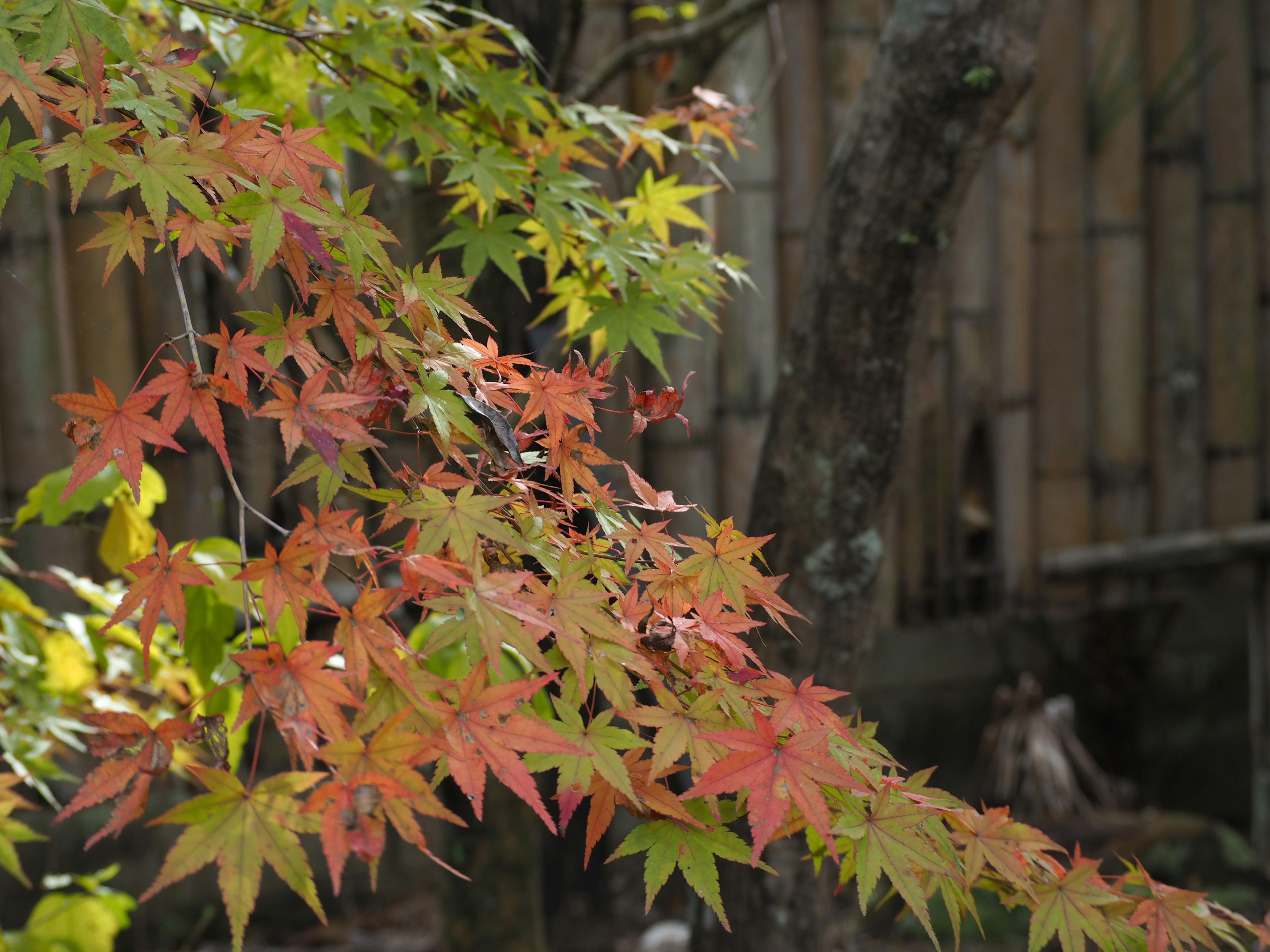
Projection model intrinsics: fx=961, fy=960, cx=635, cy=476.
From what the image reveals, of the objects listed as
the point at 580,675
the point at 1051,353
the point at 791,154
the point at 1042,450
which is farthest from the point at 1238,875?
the point at 580,675

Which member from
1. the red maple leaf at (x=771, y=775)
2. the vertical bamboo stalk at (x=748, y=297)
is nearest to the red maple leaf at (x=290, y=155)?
the red maple leaf at (x=771, y=775)

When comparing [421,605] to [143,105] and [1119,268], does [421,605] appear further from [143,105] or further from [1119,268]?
[1119,268]

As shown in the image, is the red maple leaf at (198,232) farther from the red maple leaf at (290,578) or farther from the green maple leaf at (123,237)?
the red maple leaf at (290,578)

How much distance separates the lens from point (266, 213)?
903mm

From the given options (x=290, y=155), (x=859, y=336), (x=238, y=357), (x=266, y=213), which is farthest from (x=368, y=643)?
(x=859, y=336)

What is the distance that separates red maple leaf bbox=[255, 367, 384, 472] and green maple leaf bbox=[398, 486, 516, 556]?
7 cm

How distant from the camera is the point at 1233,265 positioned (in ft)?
11.3

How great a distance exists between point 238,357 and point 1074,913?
1037 millimetres

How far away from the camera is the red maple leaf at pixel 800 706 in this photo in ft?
2.93

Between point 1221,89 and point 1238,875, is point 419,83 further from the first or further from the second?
point 1238,875

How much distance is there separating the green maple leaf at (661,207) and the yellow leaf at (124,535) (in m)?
0.97

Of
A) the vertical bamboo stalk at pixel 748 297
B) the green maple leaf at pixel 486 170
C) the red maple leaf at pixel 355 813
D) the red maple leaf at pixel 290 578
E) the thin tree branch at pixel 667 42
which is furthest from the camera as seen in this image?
the vertical bamboo stalk at pixel 748 297

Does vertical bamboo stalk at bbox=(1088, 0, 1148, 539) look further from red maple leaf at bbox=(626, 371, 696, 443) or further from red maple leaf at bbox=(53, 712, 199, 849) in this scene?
red maple leaf at bbox=(53, 712, 199, 849)

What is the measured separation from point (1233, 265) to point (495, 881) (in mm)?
3238
